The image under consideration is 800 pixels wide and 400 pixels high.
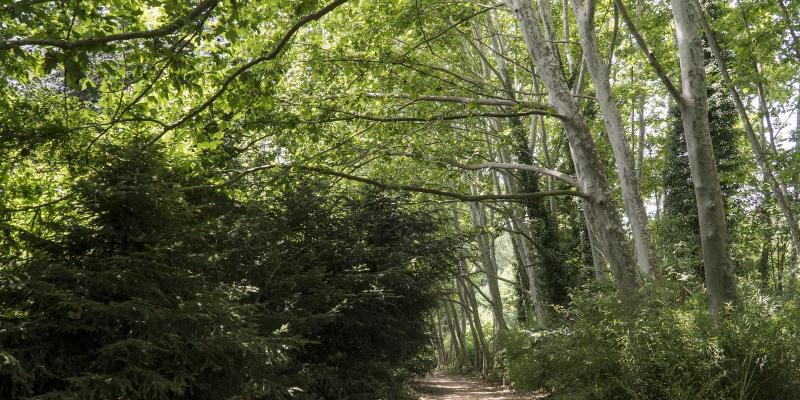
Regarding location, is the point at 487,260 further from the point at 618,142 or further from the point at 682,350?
the point at 682,350

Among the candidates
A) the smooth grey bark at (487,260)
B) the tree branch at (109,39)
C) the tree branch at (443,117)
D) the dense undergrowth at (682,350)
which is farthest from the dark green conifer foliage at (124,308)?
the smooth grey bark at (487,260)

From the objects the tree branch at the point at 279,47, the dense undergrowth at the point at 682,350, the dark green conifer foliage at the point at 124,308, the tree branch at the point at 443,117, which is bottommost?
the dense undergrowth at the point at 682,350

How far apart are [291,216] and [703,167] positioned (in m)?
6.57

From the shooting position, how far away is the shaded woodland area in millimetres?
5176

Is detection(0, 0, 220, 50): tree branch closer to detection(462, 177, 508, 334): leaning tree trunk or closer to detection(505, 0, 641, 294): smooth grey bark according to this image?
detection(505, 0, 641, 294): smooth grey bark

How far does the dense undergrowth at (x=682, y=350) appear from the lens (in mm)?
6344

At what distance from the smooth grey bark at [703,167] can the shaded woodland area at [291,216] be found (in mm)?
27

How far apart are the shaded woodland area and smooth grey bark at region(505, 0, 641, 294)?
35 mm

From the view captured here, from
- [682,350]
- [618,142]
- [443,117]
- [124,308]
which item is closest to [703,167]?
[682,350]

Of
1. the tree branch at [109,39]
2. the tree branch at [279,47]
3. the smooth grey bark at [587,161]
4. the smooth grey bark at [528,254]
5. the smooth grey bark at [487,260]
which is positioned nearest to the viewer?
the tree branch at [109,39]

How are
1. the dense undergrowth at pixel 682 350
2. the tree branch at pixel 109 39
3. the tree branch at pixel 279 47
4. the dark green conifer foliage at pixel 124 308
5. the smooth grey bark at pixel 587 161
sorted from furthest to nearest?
the smooth grey bark at pixel 587 161 → the dense undergrowth at pixel 682 350 → the tree branch at pixel 279 47 → the dark green conifer foliage at pixel 124 308 → the tree branch at pixel 109 39

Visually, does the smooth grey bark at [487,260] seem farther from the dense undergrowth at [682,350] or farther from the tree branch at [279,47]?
the tree branch at [279,47]

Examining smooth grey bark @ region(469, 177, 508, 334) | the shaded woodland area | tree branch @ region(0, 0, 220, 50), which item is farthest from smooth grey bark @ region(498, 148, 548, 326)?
tree branch @ region(0, 0, 220, 50)

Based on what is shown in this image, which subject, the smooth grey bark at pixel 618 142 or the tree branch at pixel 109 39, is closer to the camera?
the tree branch at pixel 109 39
